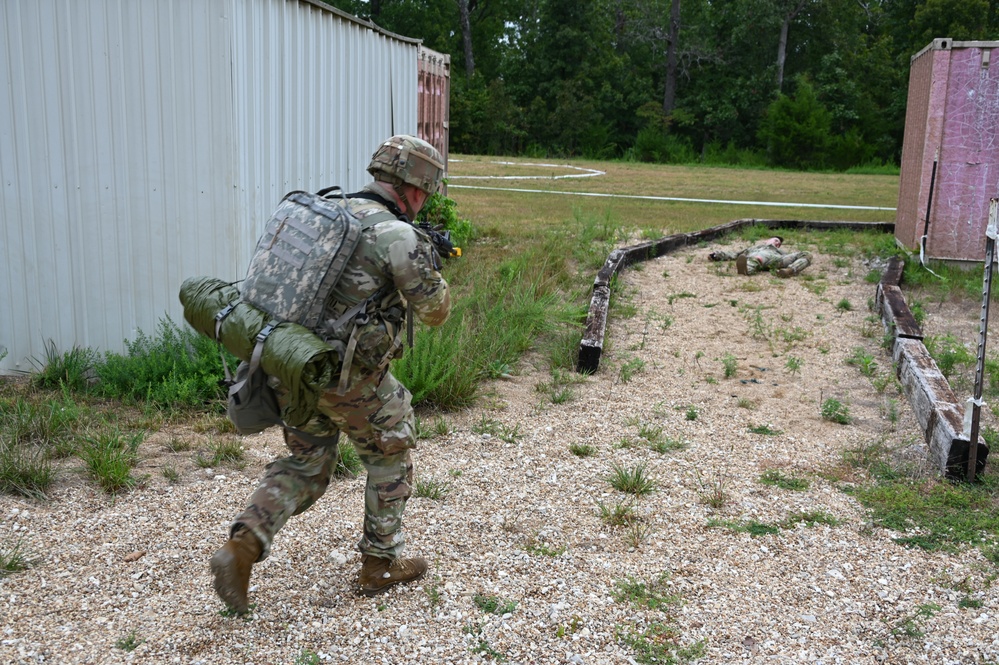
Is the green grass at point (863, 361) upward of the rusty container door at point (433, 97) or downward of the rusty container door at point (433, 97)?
downward

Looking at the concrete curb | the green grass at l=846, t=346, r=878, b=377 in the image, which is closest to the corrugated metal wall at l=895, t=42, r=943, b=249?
the concrete curb

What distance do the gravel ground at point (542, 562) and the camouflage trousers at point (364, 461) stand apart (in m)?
0.29

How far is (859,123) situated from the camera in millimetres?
33500

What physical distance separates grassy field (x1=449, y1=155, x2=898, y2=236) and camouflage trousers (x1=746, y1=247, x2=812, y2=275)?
2067mm

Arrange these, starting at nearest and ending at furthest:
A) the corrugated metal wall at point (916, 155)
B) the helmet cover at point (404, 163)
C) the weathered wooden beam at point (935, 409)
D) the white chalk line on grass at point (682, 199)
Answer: the helmet cover at point (404, 163) < the weathered wooden beam at point (935, 409) < the corrugated metal wall at point (916, 155) < the white chalk line on grass at point (682, 199)

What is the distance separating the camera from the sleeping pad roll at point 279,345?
3.13 meters

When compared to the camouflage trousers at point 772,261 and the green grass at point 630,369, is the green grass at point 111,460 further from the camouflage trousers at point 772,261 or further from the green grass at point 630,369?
the camouflage trousers at point 772,261

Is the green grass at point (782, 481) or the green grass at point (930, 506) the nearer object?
the green grass at point (930, 506)

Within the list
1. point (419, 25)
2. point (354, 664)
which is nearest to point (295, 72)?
point (354, 664)

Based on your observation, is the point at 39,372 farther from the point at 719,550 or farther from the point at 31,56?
the point at 719,550

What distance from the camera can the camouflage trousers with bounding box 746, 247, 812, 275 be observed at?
10031mm

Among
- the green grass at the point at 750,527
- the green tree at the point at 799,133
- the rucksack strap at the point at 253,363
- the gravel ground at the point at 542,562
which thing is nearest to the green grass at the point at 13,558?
the gravel ground at the point at 542,562

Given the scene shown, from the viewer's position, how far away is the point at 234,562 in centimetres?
331

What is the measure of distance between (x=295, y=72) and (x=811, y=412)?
393 cm
